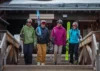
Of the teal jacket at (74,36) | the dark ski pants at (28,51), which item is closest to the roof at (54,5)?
the teal jacket at (74,36)

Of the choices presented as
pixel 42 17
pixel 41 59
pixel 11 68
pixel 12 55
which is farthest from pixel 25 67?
pixel 42 17

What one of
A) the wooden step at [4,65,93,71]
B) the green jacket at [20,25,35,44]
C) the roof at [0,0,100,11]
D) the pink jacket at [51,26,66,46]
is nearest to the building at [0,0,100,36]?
the roof at [0,0,100,11]

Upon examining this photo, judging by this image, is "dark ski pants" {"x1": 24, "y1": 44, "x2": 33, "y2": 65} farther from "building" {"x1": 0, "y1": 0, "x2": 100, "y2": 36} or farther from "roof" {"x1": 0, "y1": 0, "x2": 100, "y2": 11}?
"roof" {"x1": 0, "y1": 0, "x2": 100, "y2": 11}

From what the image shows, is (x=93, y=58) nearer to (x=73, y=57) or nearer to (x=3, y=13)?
(x=73, y=57)

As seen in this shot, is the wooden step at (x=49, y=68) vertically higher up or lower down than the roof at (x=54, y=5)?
lower down

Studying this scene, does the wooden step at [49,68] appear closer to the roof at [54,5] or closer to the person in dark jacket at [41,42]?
the person in dark jacket at [41,42]

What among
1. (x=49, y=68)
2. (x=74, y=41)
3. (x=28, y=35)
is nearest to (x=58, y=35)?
(x=74, y=41)

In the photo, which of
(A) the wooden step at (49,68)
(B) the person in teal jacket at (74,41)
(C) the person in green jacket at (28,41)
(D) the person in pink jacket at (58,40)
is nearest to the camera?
(A) the wooden step at (49,68)

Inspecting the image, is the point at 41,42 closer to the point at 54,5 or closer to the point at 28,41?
the point at 28,41

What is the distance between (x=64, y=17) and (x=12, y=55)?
9.72 m

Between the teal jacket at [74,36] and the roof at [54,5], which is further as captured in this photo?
the roof at [54,5]

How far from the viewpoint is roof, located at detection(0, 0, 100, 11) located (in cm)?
2342

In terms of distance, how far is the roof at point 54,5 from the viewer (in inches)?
922

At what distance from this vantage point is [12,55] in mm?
14500
